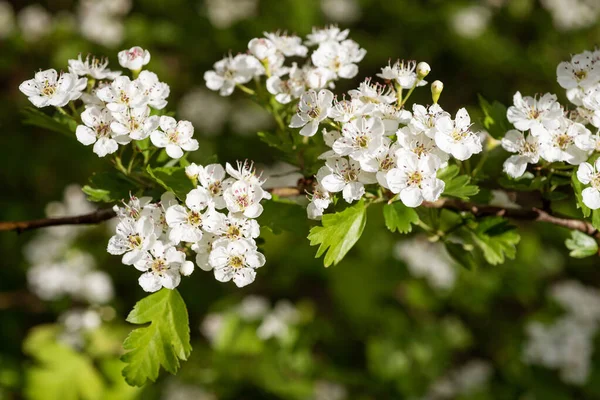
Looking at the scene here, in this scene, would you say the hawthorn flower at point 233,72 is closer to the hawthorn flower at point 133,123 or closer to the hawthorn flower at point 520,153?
the hawthorn flower at point 133,123

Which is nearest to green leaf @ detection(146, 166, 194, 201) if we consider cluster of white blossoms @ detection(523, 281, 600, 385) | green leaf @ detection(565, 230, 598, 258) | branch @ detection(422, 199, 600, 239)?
branch @ detection(422, 199, 600, 239)

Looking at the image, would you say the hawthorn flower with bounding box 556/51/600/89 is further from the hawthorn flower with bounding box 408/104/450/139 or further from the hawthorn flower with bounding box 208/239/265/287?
the hawthorn flower with bounding box 208/239/265/287

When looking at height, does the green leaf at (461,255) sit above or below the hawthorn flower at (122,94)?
below

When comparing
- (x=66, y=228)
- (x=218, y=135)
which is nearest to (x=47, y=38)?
(x=218, y=135)

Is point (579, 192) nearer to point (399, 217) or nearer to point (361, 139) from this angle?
point (399, 217)

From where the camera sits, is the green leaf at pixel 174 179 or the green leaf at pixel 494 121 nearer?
the green leaf at pixel 174 179

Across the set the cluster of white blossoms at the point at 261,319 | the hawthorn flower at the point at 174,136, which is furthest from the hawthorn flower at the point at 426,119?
the cluster of white blossoms at the point at 261,319

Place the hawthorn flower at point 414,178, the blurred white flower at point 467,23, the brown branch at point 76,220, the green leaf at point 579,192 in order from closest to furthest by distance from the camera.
A: 1. the hawthorn flower at point 414,178
2. the green leaf at point 579,192
3. the brown branch at point 76,220
4. the blurred white flower at point 467,23
